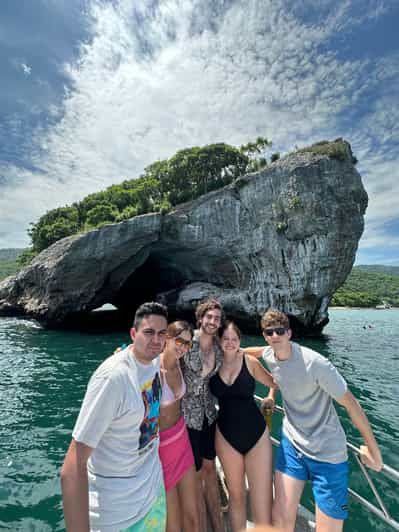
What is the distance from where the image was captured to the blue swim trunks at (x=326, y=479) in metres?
2.21

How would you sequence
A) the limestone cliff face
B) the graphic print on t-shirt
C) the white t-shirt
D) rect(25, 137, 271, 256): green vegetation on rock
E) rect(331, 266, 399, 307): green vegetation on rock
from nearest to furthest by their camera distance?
1. the white t-shirt
2. the graphic print on t-shirt
3. the limestone cliff face
4. rect(25, 137, 271, 256): green vegetation on rock
5. rect(331, 266, 399, 307): green vegetation on rock

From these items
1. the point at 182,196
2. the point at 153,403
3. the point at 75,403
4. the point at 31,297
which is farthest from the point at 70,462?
the point at 182,196

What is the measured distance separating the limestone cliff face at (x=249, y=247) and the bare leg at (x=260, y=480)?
1870 cm

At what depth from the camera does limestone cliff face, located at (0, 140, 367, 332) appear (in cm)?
1938

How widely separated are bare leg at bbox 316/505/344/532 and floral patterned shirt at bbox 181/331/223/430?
1.15 m

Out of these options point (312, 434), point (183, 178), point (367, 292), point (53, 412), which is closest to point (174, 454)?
point (312, 434)

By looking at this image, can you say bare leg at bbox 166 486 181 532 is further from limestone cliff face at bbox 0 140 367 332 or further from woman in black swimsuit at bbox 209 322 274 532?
limestone cliff face at bbox 0 140 367 332

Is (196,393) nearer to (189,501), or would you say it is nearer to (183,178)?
(189,501)

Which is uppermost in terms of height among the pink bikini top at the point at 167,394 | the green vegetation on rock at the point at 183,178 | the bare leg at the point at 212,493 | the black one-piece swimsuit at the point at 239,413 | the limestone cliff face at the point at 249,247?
the green vegetation on rock at the point at 183,178

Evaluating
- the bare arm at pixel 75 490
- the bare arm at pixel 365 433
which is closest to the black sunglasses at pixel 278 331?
the bare arm at pixel 365 433

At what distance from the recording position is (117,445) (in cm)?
164

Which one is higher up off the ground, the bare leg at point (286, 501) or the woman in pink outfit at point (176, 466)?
the woman in pink outfit at point (176, 466)

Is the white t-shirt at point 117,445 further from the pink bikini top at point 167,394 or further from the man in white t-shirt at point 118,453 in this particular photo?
the pink bikini top at point 167,394

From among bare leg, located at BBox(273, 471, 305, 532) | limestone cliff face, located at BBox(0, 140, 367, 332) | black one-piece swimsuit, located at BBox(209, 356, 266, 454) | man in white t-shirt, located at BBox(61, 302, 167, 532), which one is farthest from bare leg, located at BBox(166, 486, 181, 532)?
limestone cliff face, located at BBox(0, 140, 367, 332)
